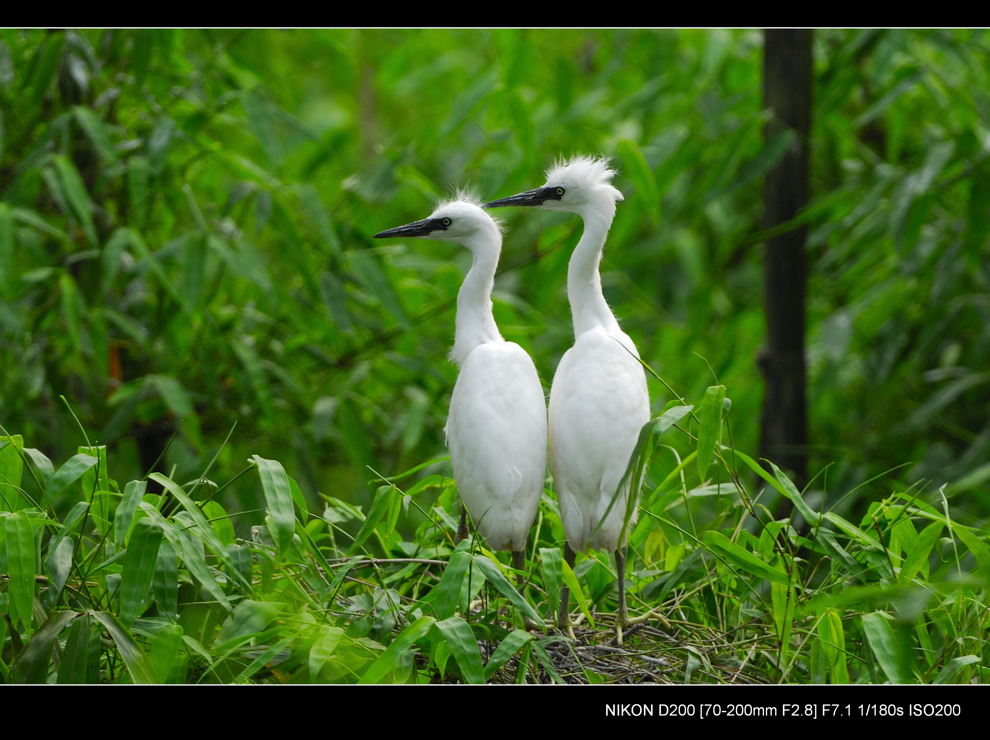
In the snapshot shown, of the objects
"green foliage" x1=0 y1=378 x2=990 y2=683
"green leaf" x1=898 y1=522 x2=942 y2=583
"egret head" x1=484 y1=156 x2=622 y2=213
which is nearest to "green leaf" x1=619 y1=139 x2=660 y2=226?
"egret head" x1=484 y1=156 x2=622 y2=213

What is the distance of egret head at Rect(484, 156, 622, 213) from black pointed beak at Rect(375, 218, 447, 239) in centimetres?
9

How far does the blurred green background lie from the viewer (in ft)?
7.59

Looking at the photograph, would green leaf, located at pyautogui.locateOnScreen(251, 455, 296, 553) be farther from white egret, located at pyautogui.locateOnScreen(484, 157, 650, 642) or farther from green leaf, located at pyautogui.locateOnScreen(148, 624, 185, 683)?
white egret, located at pyautogui.locateOnScreen(484, 157, 650, 642)

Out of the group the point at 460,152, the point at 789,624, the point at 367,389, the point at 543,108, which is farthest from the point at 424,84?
the point at 789,624

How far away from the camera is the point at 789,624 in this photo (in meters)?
1.37

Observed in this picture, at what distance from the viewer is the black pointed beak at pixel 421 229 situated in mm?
1603

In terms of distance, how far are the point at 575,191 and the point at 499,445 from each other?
43 cm

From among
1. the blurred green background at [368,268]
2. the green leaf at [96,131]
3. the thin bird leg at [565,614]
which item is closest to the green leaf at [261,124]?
the blurred green background at [368,268]

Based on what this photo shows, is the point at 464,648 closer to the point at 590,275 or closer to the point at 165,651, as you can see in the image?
the point at 165,651

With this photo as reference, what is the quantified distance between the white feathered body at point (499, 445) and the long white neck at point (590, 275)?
0.14 meters

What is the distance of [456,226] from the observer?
5.23 feet

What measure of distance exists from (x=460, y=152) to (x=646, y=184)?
2.55 m

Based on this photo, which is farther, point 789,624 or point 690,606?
point 690,606

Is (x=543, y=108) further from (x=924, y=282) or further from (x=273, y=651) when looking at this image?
(x=273, y=651)
